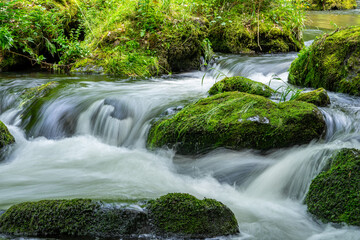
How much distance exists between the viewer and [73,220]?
8.50 feet

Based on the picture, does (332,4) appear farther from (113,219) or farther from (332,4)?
(113,219)

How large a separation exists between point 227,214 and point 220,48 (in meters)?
7.54

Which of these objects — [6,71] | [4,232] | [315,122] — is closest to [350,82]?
[315,122]

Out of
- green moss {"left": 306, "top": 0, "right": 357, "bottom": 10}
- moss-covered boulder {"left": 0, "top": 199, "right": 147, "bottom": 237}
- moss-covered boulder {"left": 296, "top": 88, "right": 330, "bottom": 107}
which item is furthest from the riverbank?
green moss {"left": 306, "top": 0, "right": 357, "bottom": 10}

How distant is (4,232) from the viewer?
2.54m

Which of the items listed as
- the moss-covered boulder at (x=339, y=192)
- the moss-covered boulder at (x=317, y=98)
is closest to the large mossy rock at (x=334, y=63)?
the moss-covered boulder at (x=317, y=98)

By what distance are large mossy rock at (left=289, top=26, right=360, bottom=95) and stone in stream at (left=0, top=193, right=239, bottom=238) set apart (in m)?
4.07

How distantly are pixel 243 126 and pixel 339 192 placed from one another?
4.32 feet

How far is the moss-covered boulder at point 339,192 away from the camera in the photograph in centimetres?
302

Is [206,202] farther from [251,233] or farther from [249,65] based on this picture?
[249,65]

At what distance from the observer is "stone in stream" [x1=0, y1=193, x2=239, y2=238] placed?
255 cm

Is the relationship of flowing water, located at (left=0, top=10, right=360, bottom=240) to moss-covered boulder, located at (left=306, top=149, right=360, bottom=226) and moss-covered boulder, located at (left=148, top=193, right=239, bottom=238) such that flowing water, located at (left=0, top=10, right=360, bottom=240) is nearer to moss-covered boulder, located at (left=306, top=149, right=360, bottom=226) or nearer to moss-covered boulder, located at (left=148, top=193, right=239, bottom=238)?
moss-covered boulder, located at (left=306, top=149, right=360, bottom=226)

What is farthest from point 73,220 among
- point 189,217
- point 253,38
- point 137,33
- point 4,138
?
point 253,38

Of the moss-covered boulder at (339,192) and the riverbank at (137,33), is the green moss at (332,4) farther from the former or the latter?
the moss-covered boulder at (339,192)
